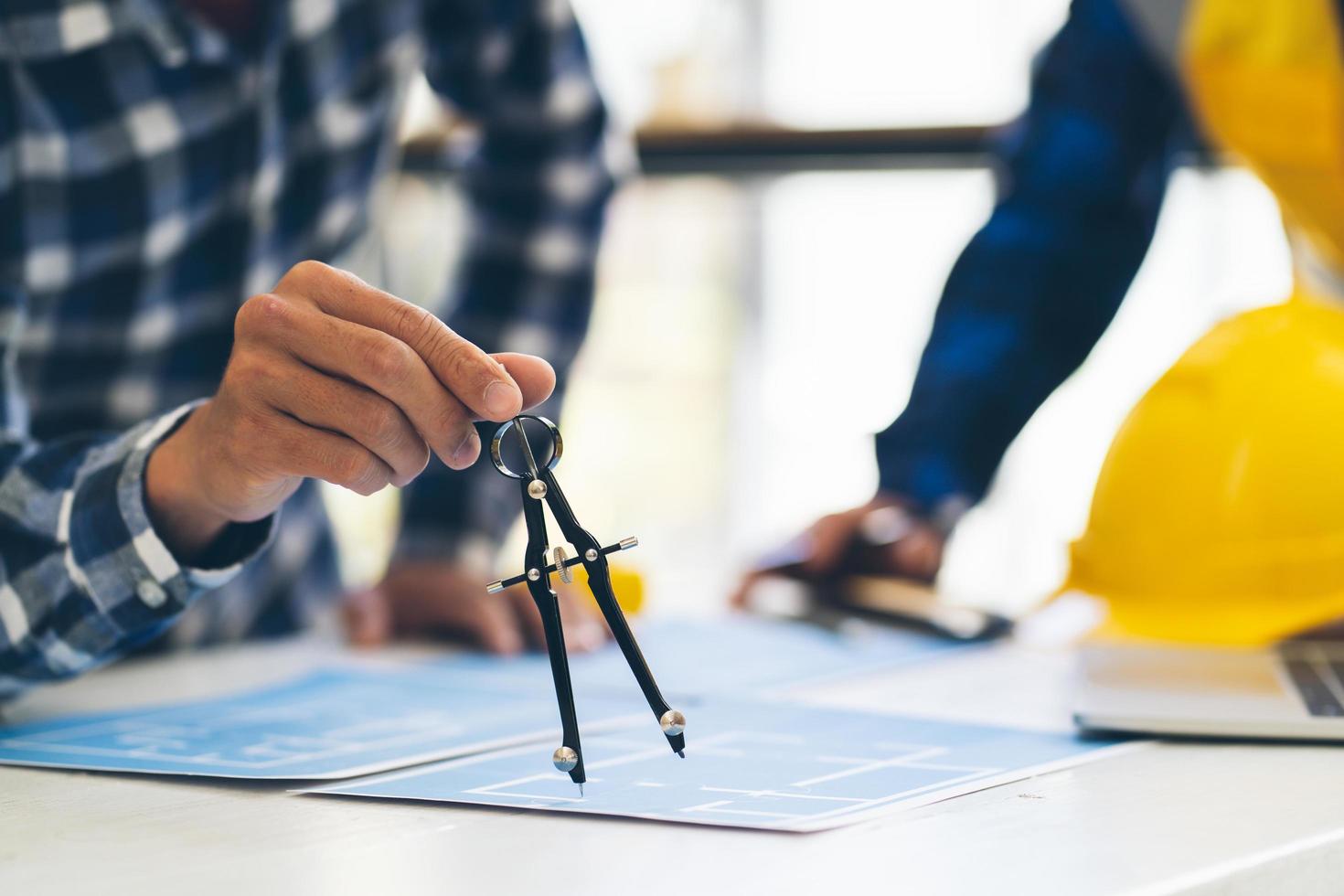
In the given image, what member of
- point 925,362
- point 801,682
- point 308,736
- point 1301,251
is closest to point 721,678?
point 801,682

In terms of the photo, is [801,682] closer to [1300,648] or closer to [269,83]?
[1300,648]

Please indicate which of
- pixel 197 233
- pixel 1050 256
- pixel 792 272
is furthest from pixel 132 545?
pixel 792 272

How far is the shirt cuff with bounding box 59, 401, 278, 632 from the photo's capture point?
27.1 inches

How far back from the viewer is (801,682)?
844mm

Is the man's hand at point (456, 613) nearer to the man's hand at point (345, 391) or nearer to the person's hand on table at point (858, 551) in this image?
the person's hand on table at point (858, 551)

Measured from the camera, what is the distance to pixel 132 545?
2.27 feet

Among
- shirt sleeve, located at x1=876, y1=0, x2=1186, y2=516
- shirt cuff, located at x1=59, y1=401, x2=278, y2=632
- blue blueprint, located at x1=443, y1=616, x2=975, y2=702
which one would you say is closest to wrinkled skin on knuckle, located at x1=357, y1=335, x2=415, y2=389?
shirt cuff, located at x1=59, y1=401, x2=278, y2=632

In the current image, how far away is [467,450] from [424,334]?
0.19 feet

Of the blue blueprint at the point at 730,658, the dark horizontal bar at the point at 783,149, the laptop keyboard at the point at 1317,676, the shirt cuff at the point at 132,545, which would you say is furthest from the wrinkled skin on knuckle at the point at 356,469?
the dark horizontal bar at the point at 783,149

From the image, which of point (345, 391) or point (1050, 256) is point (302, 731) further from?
point (1050, 256)

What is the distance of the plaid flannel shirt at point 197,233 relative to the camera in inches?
28.2

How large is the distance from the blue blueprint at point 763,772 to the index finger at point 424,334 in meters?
0.17

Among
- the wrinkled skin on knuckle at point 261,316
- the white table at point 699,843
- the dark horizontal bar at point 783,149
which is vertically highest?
the dark horizontal bar at point 783,149

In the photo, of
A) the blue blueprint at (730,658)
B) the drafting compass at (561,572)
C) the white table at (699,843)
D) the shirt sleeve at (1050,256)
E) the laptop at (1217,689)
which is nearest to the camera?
the white table at (699,843)
